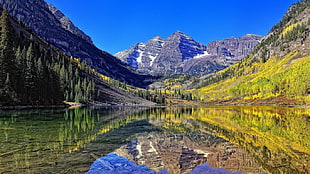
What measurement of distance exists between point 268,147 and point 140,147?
12.7m

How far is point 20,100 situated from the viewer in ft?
263

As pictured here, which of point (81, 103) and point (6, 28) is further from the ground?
point (6, 28)

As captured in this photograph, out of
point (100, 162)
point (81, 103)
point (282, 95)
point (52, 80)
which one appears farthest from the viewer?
point (282, 95)

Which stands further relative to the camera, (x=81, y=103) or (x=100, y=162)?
(x=81, y=103)

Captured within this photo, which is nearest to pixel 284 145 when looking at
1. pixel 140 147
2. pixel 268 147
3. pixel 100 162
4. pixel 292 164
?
pixel 268 147

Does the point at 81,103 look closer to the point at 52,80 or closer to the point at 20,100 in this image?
the point at 52,80

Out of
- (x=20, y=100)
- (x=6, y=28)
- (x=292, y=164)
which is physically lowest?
(x=292, y=164)

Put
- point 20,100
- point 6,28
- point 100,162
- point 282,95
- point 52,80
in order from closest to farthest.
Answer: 1. point 100,162
2. point 20,100
3. point 6,28
4. point 52,80
5. point 282,95

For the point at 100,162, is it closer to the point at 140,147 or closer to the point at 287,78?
the point at 140,147

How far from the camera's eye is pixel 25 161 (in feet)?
48.4

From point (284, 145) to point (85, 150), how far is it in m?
19.8

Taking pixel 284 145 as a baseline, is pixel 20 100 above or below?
above

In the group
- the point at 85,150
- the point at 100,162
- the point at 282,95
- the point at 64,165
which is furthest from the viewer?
the point at 282,95

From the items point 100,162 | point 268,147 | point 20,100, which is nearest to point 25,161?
point 100,162
